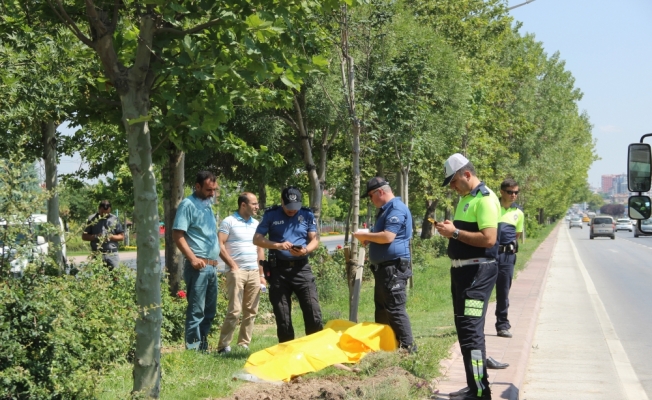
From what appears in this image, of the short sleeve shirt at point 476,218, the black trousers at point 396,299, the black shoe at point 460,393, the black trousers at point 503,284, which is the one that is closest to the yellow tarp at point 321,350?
the black trousers at point 396,299

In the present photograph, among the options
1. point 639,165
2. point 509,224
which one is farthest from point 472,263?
point 509,224

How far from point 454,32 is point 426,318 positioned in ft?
33.7

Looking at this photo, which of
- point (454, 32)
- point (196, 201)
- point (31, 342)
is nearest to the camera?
point (31, 342)

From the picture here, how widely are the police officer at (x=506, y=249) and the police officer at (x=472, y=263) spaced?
3.53 metres

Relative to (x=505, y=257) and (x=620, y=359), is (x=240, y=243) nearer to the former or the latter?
(x=505, y=257)

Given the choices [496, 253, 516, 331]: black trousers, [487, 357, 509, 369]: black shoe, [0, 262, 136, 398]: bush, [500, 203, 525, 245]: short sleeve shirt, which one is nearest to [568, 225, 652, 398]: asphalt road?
[487, 357, 509, 369]: black shoe

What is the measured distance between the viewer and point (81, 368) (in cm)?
507

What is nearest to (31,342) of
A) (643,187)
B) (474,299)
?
(474,299)

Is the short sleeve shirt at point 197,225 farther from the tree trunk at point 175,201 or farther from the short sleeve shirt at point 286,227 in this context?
the tree trunk at point 175,201

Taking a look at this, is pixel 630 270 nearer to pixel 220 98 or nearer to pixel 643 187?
pixel 643 187

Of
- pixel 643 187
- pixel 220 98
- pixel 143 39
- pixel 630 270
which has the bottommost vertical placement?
pixel 630 270

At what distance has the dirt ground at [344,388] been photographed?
6.14 m

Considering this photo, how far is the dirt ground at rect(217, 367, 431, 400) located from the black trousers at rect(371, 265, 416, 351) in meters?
0.74

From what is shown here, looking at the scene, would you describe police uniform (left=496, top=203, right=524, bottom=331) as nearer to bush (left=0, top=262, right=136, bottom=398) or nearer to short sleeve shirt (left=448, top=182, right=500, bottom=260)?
short sleeve shirt (left=448, top=182, right=500, bottom=260)
